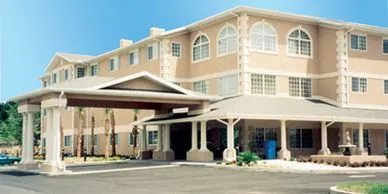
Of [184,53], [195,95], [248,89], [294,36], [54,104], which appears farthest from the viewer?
[184,53]

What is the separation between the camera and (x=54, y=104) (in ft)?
92.5

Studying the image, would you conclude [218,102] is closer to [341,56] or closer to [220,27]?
[220,27]

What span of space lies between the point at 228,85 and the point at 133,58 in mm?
11843

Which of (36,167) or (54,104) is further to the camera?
(36,167)

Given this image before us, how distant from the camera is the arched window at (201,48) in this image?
1560 inches

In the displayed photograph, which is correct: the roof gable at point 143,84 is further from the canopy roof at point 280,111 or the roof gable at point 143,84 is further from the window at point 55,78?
the window at point 55,78

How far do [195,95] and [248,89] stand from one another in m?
4.65

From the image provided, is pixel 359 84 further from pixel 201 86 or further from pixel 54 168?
pixel 54 168

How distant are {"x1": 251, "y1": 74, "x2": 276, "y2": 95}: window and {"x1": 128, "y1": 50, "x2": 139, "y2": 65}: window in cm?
1269

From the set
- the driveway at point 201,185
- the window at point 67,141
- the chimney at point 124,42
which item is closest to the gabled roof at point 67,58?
the chimney at point 124,42

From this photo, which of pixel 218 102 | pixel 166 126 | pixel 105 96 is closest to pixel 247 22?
pixel 218 102

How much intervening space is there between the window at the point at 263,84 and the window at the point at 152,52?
9.27 meters

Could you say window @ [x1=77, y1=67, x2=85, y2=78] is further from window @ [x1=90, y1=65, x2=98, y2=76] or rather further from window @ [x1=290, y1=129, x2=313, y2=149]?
window @ [x1=290, y1=129, x2=313, y2=149]

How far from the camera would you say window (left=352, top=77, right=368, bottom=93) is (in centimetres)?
3862
